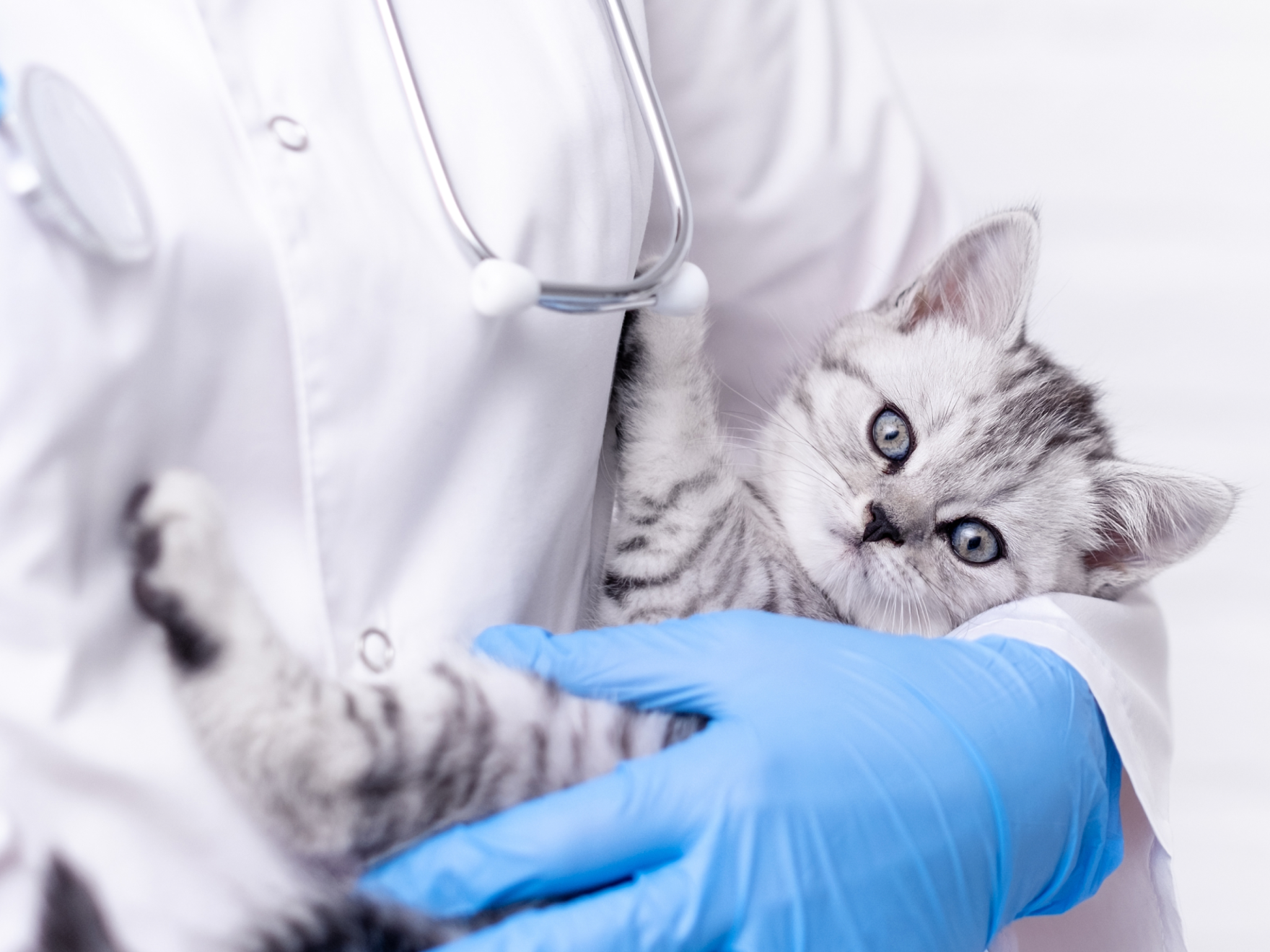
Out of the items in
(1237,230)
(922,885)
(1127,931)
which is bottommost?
(1127,931)

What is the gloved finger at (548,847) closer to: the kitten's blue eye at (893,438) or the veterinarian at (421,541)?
the veterinarian at (421,541)

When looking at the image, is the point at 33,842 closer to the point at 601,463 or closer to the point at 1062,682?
the point at 601,463

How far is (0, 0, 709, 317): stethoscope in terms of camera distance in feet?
1.98

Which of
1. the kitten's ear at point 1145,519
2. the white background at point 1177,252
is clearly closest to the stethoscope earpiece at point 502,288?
the kitten's ear at point 1145,519

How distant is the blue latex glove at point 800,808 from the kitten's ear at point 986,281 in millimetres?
495

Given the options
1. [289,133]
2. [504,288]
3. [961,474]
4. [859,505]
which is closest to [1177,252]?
[961,474]

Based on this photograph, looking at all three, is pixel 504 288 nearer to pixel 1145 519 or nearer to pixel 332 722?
pixel 332 722

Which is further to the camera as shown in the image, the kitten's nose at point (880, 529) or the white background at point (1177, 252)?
the white background at point (1177, 252)

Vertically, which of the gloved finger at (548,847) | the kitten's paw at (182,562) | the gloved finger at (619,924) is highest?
the kitten's paw at (182,562)

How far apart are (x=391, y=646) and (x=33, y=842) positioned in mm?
292

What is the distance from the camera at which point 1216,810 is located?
1.97 m

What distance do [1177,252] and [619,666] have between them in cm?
158

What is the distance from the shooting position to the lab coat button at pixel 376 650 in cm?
82

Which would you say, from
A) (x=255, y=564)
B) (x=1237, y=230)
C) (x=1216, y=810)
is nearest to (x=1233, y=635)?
(x=1216, y=810)
